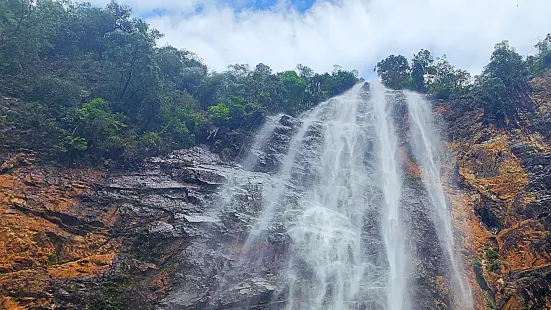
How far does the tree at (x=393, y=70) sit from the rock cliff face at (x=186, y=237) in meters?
16.5

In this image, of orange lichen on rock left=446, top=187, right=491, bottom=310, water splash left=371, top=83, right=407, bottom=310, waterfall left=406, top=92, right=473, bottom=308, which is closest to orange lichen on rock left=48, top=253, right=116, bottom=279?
water splash left=371, top=83, right=407, bottom=310

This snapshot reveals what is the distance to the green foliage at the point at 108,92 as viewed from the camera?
1695 centimetres

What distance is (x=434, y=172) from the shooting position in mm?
20922

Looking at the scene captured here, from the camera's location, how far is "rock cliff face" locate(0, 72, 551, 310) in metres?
12.5

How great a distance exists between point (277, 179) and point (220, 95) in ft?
34.2

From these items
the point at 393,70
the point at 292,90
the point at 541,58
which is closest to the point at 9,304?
the point at 292,90

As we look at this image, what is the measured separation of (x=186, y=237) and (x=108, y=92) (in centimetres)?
1038

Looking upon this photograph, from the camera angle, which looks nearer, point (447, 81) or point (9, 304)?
point (9, 304)

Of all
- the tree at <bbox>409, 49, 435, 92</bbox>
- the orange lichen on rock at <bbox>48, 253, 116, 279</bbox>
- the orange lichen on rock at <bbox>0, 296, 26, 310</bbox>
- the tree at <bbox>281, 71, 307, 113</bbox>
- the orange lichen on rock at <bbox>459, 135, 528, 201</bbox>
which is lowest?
the orange lichen on rock at <bbox>0, 296, 26, 310</bbox>

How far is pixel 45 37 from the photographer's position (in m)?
21.4

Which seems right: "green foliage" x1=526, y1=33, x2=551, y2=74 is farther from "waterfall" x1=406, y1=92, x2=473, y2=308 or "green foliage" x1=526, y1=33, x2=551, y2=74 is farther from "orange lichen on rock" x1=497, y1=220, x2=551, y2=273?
"orange lichen on rock" x1=497, y1=220, x2=551, y2=273

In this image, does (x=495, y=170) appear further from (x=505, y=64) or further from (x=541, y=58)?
(x=541, y=58)

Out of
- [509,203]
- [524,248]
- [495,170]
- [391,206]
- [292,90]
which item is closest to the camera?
[524,248]

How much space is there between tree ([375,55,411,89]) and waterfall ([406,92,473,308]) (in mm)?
4437
